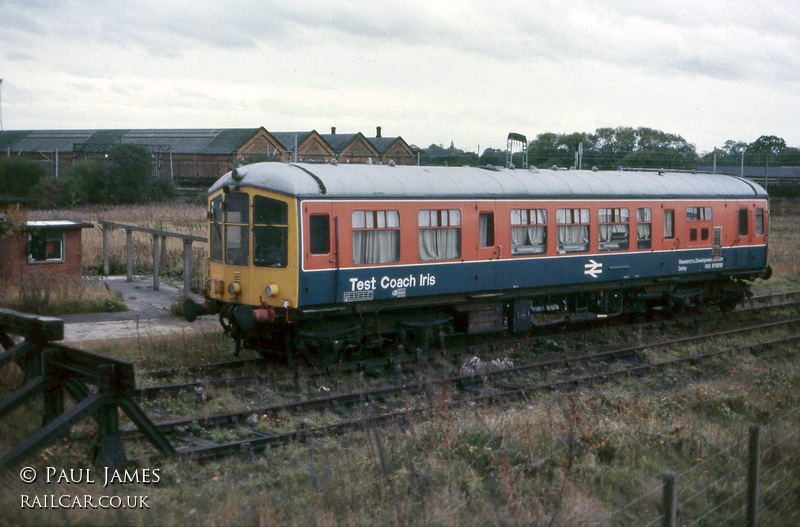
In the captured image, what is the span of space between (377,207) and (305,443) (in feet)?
15.9

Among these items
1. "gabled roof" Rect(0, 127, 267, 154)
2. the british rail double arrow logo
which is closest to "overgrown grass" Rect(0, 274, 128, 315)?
the british rail double arrow logo

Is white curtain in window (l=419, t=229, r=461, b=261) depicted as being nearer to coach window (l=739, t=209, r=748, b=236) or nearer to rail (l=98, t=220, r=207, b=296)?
rail (l=98, t=220, r=207, b=296)

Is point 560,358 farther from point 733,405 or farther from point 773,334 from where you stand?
point 773,334

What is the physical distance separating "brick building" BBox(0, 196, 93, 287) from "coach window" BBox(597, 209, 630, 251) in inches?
474

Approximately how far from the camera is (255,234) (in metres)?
12.6

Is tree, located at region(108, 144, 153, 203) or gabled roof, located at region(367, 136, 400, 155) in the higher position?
gabled roof, located at region(367, 136, 400, 155)

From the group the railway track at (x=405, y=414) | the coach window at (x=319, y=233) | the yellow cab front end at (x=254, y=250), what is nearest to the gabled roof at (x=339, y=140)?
the yellow cab front end at (x=254, y=250)

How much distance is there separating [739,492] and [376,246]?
7169mm

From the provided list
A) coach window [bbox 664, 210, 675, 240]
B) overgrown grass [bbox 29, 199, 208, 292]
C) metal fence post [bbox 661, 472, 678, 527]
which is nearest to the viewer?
metal fence post [bbox 661, 472, 678, 527]

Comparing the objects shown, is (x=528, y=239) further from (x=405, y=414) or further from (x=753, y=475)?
(x=753, y=475)

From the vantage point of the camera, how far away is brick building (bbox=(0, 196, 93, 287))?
18031 mm

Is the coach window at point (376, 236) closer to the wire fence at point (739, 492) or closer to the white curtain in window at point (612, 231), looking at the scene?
the white curtain in window at point (612, 231)

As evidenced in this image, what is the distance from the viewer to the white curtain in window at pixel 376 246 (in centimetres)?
1286

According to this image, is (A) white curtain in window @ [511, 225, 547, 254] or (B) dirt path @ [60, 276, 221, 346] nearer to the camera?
(B) dirt path @ [60, 276, 221, 346]
